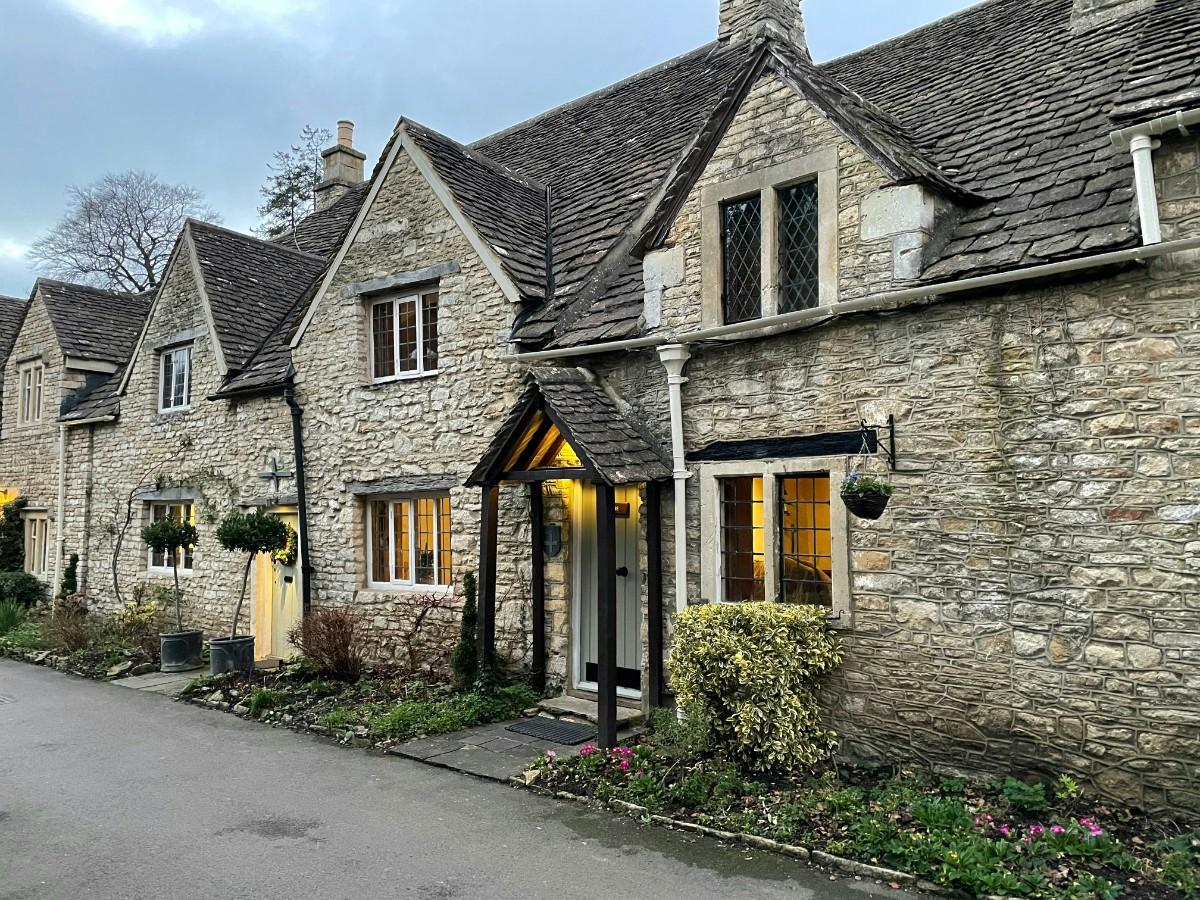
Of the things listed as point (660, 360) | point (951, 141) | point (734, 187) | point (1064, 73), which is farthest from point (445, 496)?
point (1064, 73)

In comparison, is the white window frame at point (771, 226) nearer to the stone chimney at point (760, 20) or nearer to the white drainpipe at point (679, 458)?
the white drainpipe at point (679, 458)

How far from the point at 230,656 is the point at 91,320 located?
39.9ft

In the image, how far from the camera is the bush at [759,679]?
22.8ft

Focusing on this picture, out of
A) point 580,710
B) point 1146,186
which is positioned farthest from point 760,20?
point 580,710

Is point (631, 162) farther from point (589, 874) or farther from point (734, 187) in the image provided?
point (589, 874)

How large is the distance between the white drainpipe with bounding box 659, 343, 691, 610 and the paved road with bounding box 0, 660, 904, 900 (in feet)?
8.42

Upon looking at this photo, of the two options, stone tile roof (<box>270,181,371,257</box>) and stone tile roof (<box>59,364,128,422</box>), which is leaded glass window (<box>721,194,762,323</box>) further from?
stone tile roof (<box>59,364,128,422</box>)

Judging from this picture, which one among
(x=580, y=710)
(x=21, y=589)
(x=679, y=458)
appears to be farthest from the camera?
(x=21, y=589)

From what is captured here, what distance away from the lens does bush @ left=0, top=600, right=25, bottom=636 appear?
17016mm

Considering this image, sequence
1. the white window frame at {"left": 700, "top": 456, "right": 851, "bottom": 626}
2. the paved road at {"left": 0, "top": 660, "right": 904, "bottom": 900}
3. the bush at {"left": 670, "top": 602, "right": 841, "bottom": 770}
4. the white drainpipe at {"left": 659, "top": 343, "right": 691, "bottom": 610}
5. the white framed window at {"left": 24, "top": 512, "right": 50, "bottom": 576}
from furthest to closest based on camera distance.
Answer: the white framed window at {"left": 24, "top": 512, "right": 50, "bottom": 576} < the white drainpipe at {"left": 659, "top": 343, "right": 691, "bottom": 610} < the white window frame at {"left": 700, "top": 456, "right": 851, "bottom": 626} < the bush at {"left": 670, "top": 602, "right": 841, "bottom": 770} < the paved road at {"left": 0, "top": 660, "right": 904, "bottom": 900}

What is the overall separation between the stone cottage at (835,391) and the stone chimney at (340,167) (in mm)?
10791

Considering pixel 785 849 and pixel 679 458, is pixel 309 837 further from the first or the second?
pixel 679 458

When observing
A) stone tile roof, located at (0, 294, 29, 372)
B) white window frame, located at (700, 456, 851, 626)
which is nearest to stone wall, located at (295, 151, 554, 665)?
white window frame, located at (700, 456, 851, 626)

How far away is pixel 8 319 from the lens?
80.2 ft
